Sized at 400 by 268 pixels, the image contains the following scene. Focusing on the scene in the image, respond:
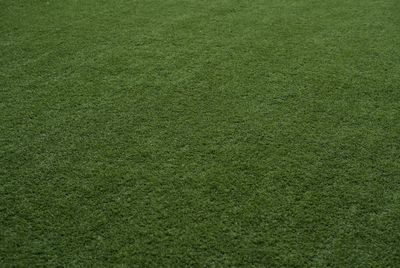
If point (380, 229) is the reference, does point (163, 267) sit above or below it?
above

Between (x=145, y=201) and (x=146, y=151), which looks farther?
(x=146, y=151)

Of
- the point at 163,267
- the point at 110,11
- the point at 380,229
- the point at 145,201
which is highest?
the point at 110,11

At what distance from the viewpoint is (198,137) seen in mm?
2006

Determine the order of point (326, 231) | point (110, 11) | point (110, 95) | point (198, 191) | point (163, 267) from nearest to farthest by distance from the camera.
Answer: point (163, 267) < point (326, 231) < point (198, 191) < point (110, 95) < point (110, 11)

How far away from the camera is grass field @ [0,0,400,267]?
1565 mm

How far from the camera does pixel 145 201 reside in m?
1.70

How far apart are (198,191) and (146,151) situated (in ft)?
1.14

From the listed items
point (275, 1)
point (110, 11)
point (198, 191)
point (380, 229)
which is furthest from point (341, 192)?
point (110, 11)

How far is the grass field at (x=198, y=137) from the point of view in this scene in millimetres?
1565

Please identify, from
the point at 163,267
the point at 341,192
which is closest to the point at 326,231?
the point at 341,192

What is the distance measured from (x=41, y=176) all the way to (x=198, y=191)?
0.70 meters

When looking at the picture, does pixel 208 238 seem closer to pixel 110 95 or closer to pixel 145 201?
pixel 145 201

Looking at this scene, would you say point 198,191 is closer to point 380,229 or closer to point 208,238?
point 208,238

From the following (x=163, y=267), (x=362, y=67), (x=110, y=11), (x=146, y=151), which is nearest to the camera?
(x=163, y=267)
